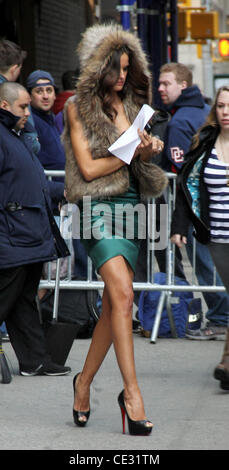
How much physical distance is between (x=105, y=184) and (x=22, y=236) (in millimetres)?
1271

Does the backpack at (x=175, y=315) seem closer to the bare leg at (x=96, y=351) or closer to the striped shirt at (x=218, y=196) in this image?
the striped shirt at (x=218, y=196)

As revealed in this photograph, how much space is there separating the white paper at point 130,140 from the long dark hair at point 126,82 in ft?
0.60

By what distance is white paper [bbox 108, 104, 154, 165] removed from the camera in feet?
16.7

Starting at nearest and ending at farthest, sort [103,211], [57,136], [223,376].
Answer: [103,211], [223,376], [57,136]

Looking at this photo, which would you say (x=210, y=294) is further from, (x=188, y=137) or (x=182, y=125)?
(x=182, y=125)

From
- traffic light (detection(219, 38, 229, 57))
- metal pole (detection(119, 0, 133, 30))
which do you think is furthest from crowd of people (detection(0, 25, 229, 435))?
traffic light (detection(219, 38, 229, 57))

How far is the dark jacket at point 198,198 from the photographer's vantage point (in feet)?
20.4

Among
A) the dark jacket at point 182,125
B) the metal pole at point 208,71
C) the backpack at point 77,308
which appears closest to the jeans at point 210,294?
the dark jacket at point 182,125
